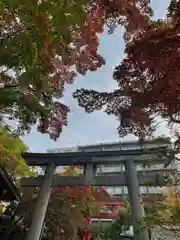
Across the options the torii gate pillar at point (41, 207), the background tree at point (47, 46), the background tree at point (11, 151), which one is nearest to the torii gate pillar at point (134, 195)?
the torii gate pillar at point (41, 207)

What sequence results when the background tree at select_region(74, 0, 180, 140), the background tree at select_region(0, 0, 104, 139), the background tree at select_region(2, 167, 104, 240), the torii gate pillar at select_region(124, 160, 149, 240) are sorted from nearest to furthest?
the background tree at select_region(0, 0, 104, 139), the background tree at select_region(74, 0, 180, 140), the torii gate pillar at select_region(124, 160, 149, 240), the background tree at select_region(2, 167, 104, 240)

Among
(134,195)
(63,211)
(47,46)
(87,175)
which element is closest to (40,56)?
(47,46)

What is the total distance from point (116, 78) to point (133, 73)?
9.5 inches

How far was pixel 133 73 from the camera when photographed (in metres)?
3.51

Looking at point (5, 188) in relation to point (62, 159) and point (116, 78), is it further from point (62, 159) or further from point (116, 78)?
point (116, 78)

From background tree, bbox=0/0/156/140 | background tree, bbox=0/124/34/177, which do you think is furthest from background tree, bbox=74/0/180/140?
background tree, bbox=0/124/34/177

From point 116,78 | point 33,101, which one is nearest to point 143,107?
point 116,78

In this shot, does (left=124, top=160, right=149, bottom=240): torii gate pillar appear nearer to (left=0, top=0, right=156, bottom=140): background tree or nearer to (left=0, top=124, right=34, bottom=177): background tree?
(left=0, top=124, right=34, bottom=177): background tree

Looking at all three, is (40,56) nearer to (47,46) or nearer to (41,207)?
(47,46)

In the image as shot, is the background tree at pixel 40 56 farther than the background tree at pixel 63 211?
No

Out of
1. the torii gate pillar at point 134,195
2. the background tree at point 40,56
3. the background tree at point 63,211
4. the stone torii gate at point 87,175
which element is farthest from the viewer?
the background tree at point 63,211

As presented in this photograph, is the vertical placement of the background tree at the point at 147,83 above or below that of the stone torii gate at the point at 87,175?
below

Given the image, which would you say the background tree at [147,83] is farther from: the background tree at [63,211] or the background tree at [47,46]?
the background tree at [63,211]

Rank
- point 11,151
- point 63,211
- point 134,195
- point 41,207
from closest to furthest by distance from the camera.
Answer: point 11,151
point 134,195
point 41,207
point 63,211
